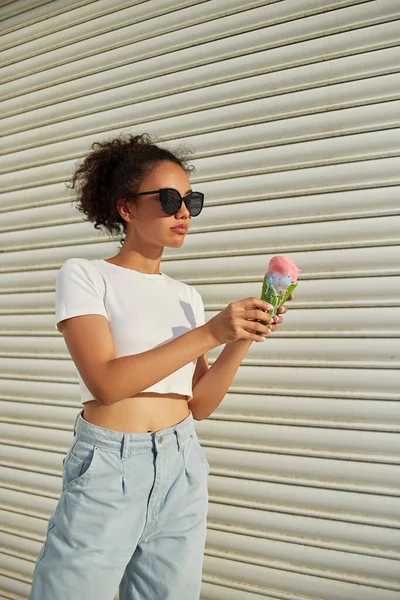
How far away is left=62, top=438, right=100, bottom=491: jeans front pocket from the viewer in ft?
6.34

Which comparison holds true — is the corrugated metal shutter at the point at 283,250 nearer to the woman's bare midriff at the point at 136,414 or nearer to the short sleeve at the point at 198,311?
the short sleeve at the point at 198,311

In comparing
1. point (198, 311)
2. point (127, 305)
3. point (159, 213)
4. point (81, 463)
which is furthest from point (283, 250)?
point (81, 463)

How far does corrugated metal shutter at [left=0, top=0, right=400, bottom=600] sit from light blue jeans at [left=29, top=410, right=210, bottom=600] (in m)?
0.96

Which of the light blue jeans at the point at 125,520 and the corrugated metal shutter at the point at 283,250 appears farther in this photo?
the corrugated metal shutter at the point at 283,250

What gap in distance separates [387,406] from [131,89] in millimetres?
2397

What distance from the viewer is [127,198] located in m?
2.27

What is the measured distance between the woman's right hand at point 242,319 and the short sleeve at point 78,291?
43cm

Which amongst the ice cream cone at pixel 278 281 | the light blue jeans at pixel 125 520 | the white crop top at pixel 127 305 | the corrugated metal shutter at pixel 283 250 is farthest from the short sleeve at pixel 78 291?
the corrugated metal shutter at pixel 283 250

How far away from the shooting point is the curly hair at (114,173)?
2.28m

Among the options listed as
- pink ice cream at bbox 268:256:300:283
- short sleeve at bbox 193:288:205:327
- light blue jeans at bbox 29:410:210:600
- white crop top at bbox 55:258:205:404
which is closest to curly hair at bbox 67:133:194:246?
white crop top at bbox 55:258:205:404

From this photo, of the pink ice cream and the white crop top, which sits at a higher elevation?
the pink ice cream

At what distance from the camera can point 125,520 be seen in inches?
76.6

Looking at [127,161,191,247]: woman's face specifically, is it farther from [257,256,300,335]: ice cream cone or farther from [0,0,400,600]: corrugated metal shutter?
[0,0,400,600]: corrugated metal shutter

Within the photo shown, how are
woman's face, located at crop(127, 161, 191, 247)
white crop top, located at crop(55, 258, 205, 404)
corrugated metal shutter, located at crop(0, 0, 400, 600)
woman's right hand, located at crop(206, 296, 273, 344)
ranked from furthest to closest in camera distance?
corrugated metal shutter, located at crop(0, 0, 400, 600) < woman's face, located at crop(127, 161, 191, 247) < white crop top, located at crop(55, 258, 205, 404) < woman's right hand, located at crop(206, 296, 273, 344)
